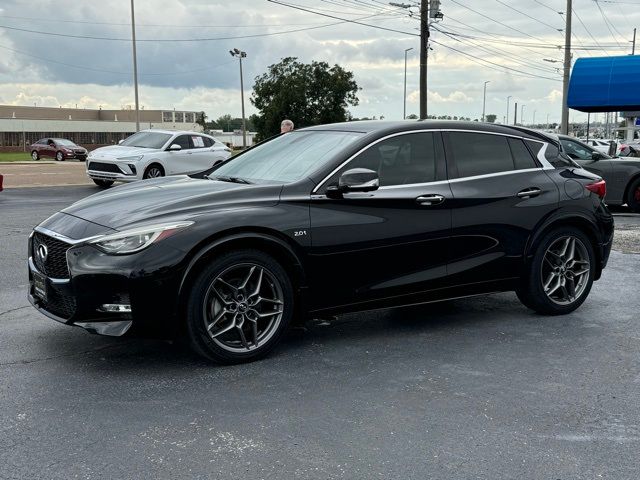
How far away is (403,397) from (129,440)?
1599 millimetres

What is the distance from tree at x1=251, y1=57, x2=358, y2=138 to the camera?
74.5 metres

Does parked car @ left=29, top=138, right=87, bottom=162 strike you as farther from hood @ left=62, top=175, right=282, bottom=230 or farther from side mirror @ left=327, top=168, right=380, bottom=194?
side mirror @ left=327, top=168, right=380, bottom=194

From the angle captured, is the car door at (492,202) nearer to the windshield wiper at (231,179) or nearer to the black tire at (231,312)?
the black tire at (231,312)

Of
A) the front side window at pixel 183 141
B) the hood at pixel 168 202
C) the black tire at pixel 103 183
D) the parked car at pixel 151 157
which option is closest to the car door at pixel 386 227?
the hood at pixel 168 202

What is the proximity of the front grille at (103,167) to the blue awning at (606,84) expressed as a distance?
14520 mm

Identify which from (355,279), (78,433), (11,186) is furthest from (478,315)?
(11,186)

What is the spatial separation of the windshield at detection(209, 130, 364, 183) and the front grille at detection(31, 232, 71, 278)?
4.84 feet

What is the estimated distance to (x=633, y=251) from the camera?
31.7ft

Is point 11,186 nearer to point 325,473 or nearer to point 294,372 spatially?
point 294,372

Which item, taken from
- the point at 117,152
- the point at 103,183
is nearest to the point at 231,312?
the point at 117,152

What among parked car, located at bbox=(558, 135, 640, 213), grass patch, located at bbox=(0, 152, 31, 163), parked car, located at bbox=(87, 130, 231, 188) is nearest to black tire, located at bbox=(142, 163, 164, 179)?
parked car, located at bbox=(87, 130, 231, 188)

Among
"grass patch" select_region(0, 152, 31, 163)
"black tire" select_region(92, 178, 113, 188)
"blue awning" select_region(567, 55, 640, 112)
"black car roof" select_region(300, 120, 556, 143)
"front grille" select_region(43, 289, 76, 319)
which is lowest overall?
"grass patch" select_region(0, 152, 31, 163)

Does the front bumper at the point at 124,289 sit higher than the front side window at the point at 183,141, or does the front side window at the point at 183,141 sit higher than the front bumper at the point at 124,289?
the front side window at the point at 183,141

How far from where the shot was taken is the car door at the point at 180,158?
19.2 m
